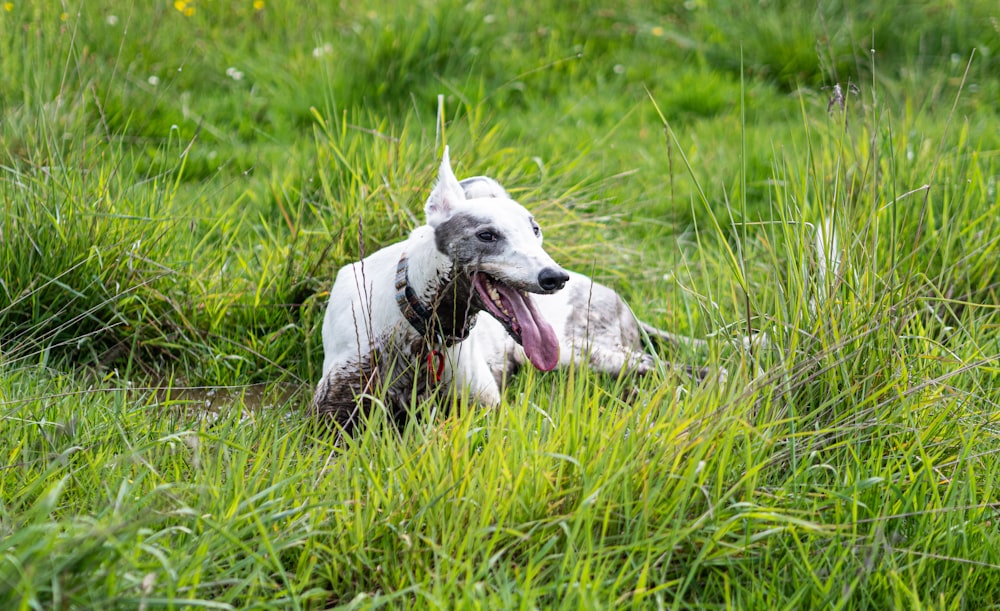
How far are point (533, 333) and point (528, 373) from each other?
0.49 ft

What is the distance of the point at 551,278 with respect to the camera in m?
2.98

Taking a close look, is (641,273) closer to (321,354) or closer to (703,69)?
(321,354)

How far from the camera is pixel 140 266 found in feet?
13.3

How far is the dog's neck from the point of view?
3.26 meters

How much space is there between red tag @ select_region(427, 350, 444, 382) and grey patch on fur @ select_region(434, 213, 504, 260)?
13.8 inches

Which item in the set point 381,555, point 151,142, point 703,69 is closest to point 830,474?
point 381,555

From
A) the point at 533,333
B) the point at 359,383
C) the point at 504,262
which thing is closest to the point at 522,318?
the point at 533,333

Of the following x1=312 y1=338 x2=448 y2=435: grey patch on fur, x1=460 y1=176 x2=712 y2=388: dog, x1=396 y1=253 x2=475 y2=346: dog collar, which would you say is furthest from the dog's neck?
x1=460 y1=176 x2=712 y2=388: dog

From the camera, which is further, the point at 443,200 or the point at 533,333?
the point at 443,200

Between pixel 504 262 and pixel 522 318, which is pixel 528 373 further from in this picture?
pixel 504 262

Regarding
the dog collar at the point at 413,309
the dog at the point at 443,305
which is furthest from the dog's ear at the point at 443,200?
the dog collar at the point at 413,309

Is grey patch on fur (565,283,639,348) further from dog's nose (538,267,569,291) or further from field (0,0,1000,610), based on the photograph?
dog's nose (538,267,569,291)

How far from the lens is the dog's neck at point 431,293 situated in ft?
10.7

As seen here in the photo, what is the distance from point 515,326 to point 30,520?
4.84 ft
